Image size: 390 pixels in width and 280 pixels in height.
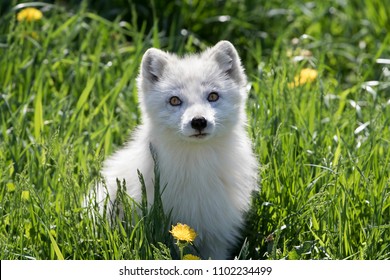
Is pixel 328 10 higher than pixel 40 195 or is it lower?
higher

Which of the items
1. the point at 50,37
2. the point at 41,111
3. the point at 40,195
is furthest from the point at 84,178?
the point at 50,37

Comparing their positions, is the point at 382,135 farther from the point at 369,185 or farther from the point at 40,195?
the point at 40,195

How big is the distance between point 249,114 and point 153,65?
1.03 metres

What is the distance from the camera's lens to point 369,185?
14.9 ft

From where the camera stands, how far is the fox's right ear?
189 inches

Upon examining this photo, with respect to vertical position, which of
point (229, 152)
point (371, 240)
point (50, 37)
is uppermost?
point (50, 37)

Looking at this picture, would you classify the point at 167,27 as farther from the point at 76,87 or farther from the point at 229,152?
the point at 229,152

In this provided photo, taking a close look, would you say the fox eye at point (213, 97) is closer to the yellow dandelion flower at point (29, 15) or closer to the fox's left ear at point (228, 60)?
the fox's left ear at point (228, 60)

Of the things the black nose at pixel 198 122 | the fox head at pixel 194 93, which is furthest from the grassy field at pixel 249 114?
the black nose at pixel 198 122

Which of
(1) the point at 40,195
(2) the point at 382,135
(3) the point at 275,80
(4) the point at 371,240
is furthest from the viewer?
(3) the point at 275,80

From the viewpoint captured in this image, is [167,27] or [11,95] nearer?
[11,95]

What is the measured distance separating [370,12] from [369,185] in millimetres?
3456

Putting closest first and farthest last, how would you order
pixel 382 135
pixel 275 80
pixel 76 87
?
pixel 382 135, pixel 275 80, pixel 76 87

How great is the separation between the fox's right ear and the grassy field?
0.53 m
